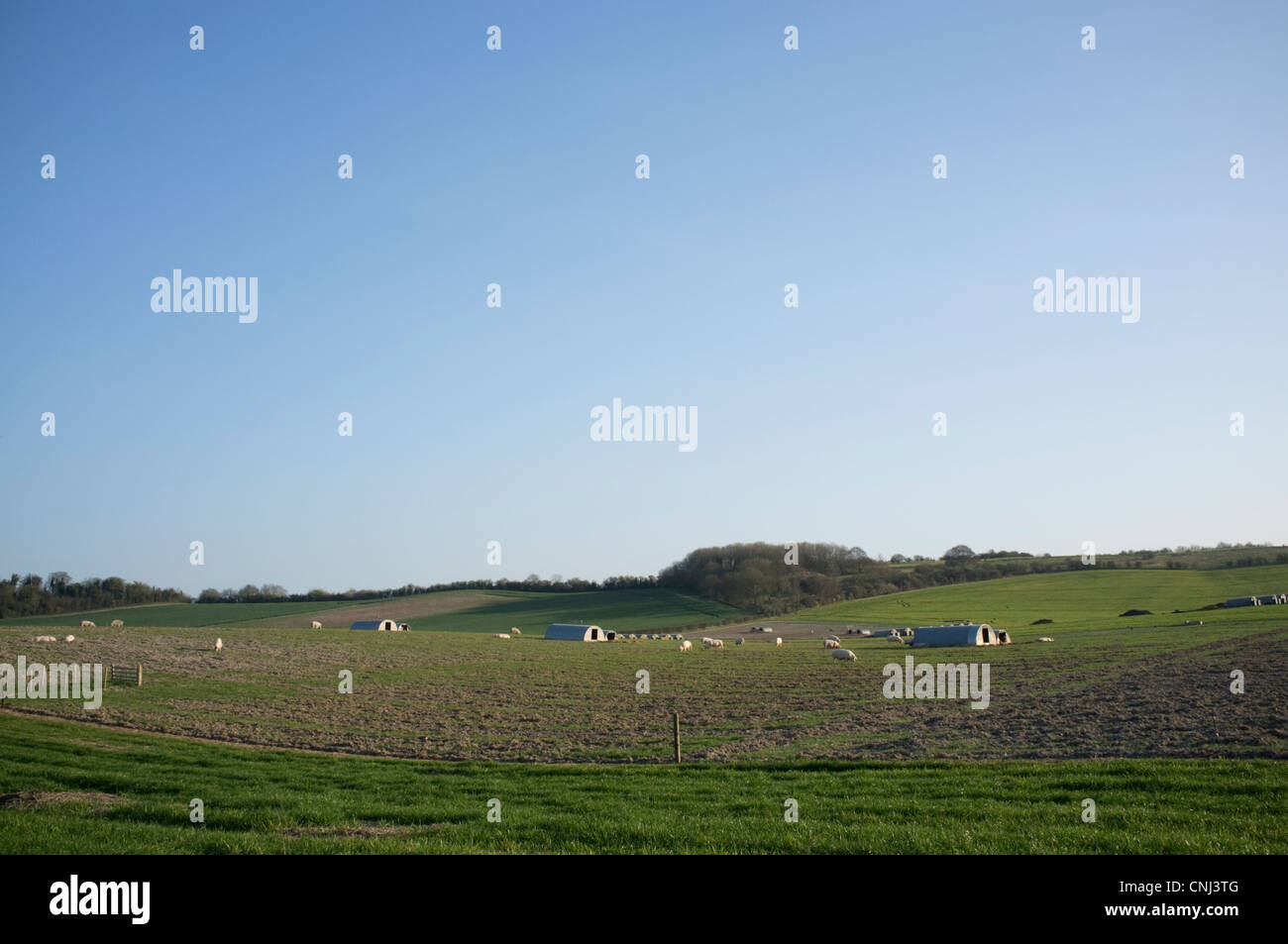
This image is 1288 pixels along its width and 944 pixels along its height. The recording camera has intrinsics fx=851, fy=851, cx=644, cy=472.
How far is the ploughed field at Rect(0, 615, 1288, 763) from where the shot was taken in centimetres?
2177

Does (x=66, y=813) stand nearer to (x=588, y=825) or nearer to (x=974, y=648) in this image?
(x=588, y=825)

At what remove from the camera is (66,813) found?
1309cm

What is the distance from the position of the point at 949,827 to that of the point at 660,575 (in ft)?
450

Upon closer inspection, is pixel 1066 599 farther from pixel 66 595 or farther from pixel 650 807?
pixel 66 595

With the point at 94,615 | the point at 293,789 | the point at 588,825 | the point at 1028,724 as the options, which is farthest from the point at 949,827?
the point at 94,615

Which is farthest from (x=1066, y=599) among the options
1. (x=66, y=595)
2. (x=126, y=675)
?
(x=66, y=595)

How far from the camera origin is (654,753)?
2205 cm

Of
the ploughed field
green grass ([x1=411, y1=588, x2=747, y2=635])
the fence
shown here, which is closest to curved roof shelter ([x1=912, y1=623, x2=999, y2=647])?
the ploughed field

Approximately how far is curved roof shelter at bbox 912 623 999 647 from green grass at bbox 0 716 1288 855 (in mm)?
47470

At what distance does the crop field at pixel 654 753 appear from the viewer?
36.5ft

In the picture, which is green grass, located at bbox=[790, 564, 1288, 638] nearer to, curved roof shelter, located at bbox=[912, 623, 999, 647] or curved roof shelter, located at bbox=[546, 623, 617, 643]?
curved roof shelter, located at bbox=[912, 623, 999, 647]

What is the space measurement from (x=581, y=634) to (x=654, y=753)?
186 ft

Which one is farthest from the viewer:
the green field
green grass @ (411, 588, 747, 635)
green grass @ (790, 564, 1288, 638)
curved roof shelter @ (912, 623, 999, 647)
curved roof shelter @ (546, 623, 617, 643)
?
green grass @ (411, 588, 747, 635)

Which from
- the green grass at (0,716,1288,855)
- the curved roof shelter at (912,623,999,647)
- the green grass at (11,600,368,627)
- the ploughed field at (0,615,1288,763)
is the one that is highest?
the green grass at (0,716,1288,855)
